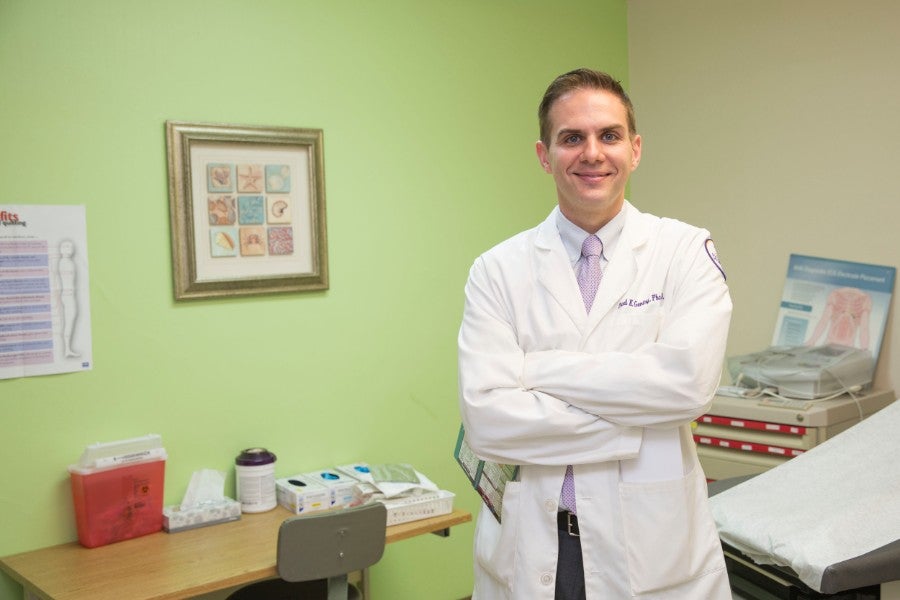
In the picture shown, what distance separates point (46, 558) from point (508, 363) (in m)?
1.52

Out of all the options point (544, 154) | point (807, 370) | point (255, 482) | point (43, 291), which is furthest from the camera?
point (807, 370)

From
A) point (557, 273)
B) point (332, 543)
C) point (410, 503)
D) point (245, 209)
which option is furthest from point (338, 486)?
point (557, 273)

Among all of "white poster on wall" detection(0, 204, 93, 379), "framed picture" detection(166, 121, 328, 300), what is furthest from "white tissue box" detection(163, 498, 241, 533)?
"framed picture" detection(166, 121, 328, 300)

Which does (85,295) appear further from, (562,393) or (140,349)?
(562,393)

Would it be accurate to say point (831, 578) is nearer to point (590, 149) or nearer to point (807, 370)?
point (590, 149)

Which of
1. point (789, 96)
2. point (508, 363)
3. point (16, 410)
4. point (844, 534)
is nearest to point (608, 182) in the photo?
point (508, 363)

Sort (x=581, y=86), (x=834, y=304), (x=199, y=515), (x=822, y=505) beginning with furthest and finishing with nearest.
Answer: (x=834, y=304) → (x=199, y=515) → (x=822, y=505) → (x=581, y=86)

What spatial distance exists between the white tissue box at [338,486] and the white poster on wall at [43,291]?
79 cm

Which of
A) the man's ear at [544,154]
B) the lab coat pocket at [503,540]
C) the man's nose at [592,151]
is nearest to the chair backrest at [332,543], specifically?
the lab coat pocket at [503,540]

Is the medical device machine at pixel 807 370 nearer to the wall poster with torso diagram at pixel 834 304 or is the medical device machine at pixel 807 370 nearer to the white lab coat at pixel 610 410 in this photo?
the wall poster with torso diagram at pixel 834 304

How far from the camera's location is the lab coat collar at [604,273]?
176 cm

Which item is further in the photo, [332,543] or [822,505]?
[332,543]

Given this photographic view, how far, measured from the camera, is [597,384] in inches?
65.9

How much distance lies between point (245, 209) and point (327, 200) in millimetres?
304
